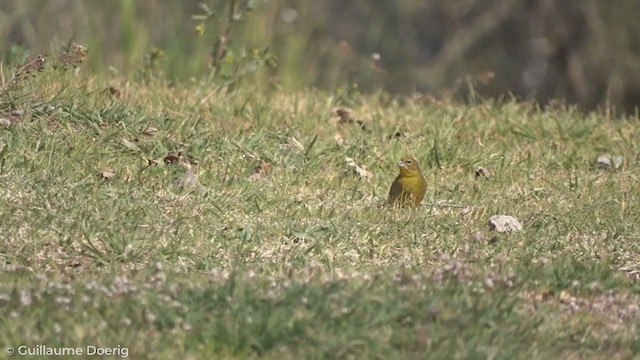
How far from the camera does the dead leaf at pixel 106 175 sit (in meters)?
7.06

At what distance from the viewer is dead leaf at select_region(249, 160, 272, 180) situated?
7625 mm

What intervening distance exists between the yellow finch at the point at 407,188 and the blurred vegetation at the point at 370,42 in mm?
2526

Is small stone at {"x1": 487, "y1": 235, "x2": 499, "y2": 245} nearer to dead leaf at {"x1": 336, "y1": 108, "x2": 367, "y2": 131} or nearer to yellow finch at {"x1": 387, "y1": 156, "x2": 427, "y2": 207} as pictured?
yellow finch at {"x1": 387, "y1": 156, "x2": 427, "y2": 207}

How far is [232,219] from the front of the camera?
21.7 ft

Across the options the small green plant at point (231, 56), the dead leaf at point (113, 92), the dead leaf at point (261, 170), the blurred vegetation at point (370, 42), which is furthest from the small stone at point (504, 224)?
the blurred vegetation at point (370, 42)

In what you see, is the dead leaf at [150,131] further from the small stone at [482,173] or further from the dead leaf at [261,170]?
the small stone at [482,173]

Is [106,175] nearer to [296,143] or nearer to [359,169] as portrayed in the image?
[296,143]

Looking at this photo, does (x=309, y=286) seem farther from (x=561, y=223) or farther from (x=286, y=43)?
(x=286, y=43)

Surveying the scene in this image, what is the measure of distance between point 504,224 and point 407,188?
561 mm

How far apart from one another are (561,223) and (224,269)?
1.92m

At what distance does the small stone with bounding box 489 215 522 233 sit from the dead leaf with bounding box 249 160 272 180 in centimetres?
140

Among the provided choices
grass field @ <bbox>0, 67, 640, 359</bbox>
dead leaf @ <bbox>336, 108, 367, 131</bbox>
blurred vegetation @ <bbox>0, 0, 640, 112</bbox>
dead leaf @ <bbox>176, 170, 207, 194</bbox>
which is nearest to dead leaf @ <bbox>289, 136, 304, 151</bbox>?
grass field @ <bbox>0, 67, 640, 359</bbox>

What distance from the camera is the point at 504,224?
680cm

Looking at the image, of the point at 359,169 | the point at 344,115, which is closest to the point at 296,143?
the point at 359,169
